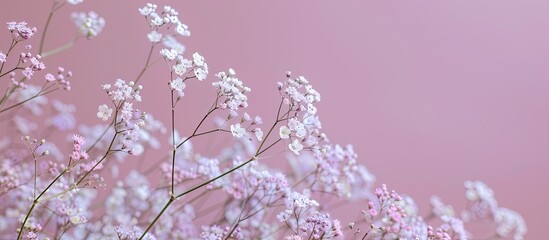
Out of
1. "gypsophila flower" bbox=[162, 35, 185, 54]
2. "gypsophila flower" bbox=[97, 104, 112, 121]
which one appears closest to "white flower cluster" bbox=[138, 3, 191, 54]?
"gypsophila flower" bbox=[162, 35, 185, 54]

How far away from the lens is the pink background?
1534 millimetres

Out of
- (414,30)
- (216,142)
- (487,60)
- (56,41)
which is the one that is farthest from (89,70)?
(487,60)

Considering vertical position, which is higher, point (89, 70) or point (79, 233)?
point (89, 70)

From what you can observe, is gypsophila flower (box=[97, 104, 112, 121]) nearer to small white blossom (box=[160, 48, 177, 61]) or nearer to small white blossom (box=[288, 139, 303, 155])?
small white blossom (box=[160, 48, 177, 61])

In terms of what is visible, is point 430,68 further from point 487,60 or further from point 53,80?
point 53,80

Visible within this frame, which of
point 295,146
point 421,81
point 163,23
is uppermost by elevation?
point 421,81

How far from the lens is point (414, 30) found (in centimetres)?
162

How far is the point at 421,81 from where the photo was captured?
162 cm

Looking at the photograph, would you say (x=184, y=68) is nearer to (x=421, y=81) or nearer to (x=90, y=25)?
(x=90, y=25)

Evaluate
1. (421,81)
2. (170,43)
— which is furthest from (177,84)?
(421,81)

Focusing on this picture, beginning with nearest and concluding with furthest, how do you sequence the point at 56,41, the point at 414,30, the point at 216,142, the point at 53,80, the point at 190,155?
the point at 53,80 → the point at 190,155 → the point at 56,41 → the point at 216,142 → the point at 414,30

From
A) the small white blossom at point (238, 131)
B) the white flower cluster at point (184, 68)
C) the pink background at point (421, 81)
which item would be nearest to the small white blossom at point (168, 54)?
the white flower cluster at point (184, 68)

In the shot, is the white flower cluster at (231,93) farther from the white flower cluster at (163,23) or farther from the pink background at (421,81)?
the pink background at (421,81)

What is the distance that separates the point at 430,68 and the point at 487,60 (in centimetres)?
15
